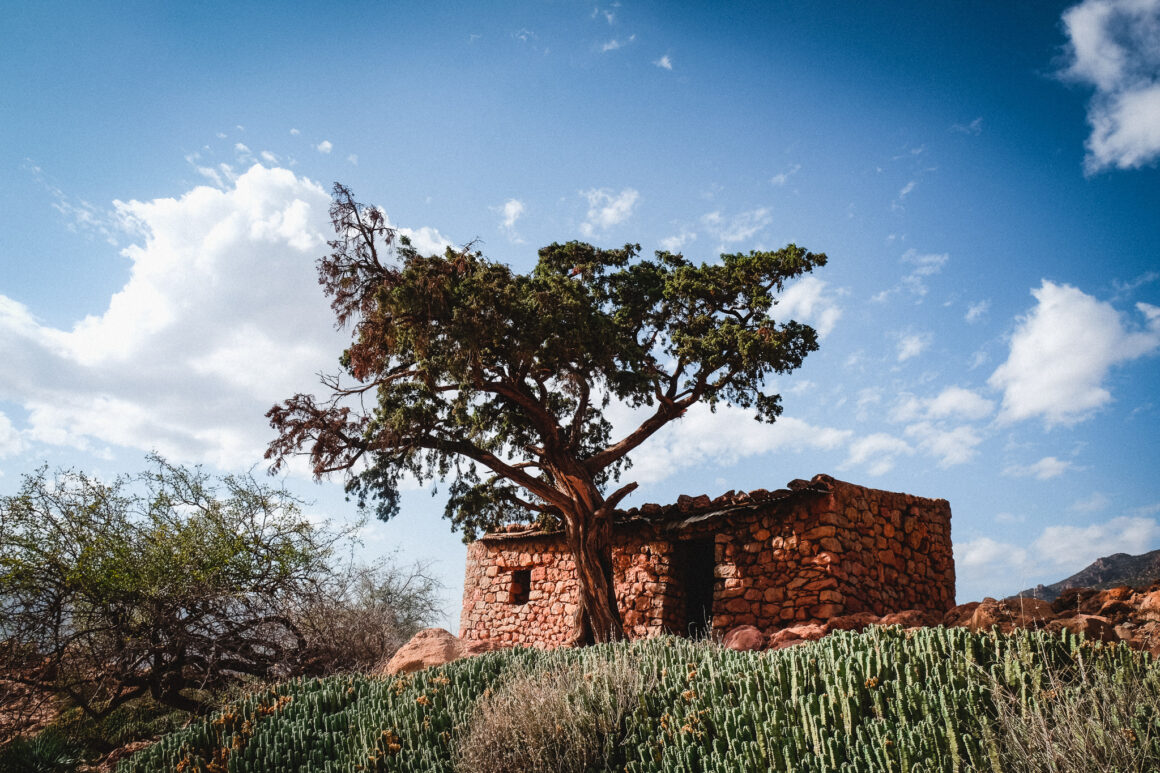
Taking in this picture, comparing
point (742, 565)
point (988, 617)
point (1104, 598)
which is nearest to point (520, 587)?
point (742, 565)

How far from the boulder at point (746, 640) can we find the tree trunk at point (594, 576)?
2723 mm

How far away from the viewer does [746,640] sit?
28.3 feet

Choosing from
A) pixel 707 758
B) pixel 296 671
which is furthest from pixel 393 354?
pixel 707 758

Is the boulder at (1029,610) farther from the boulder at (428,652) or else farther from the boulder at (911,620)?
the boulder at (428,652)

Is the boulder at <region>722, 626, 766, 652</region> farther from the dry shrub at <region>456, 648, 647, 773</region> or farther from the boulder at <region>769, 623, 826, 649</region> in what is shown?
the dry shrub at <region>456, 648, 647, 773</region>

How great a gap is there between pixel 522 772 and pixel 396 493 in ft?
27.0

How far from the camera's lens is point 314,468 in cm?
1173

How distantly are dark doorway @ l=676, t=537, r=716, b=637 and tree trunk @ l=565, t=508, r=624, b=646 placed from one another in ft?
4.13

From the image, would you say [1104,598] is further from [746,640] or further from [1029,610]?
[746,640]

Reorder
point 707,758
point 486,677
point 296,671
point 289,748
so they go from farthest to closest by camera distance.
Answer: point 296,671 < point 486,677 < point 289,748 < point 707,758

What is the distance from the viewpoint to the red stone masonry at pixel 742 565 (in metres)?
10.2

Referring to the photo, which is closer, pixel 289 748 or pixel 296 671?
pixel 289 748

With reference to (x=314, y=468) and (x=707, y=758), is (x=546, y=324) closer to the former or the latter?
(x=314, y=468)

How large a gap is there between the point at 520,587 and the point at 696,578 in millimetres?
3677
